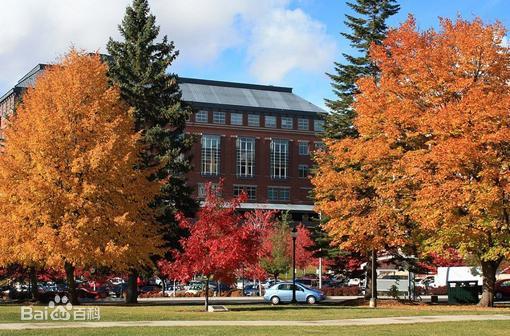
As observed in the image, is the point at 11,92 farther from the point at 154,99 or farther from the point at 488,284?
the point at 488,284

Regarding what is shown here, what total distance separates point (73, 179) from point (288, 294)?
18.2 m

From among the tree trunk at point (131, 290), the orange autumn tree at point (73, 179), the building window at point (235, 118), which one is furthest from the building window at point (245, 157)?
the orange autumn tree at point (73, 179)

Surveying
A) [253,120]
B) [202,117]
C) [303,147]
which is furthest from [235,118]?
[303,147]

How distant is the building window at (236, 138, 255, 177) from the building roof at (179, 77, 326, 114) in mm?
6574

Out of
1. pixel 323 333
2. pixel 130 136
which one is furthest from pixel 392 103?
pixel 323 333

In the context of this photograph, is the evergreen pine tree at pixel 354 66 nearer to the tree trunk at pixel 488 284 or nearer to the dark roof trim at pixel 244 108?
the tree trunk at pixel 488 284

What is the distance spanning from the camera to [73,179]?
30.2m

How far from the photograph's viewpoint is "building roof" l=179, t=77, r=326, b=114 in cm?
11856

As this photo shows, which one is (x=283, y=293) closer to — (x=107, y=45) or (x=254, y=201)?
(x=107, y=45)

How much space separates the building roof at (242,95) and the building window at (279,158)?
21.1 ft

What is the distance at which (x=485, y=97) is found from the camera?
30141 millimetres

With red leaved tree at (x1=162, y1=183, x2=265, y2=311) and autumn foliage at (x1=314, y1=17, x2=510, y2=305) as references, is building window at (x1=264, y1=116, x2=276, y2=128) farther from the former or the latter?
red leaved tree at (x1=162, y1=183, x2=265, y2=311)

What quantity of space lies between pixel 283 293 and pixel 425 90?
55.5 ft

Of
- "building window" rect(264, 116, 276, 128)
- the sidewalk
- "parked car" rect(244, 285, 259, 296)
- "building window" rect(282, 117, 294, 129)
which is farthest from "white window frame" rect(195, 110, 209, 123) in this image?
the sidewalk
